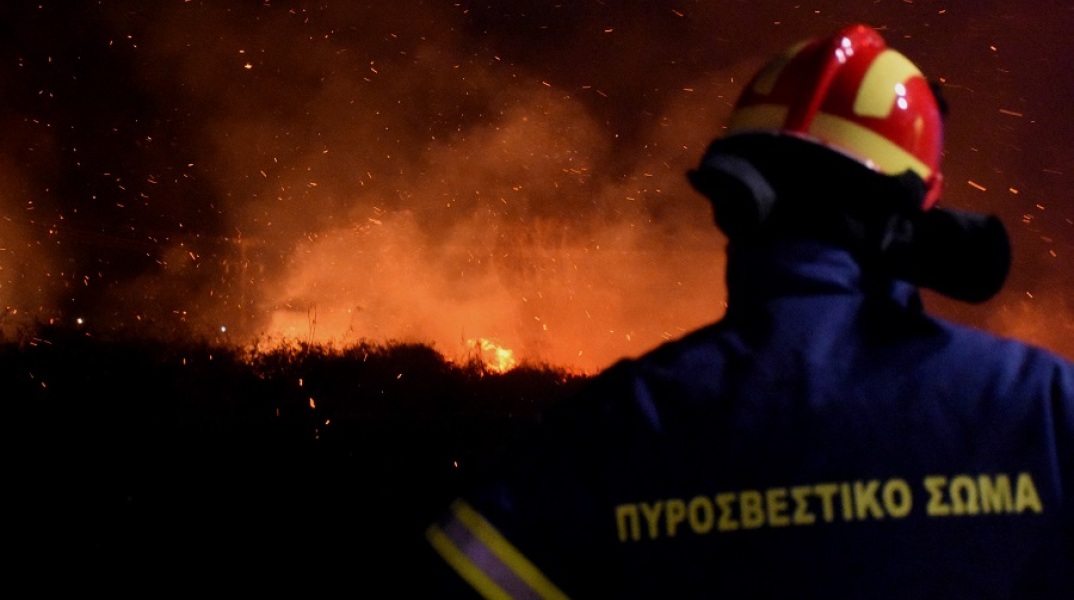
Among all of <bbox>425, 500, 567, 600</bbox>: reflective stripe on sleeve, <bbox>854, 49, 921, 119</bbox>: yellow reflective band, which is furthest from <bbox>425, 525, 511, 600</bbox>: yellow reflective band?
<bbox>854, 49, 921, 119</bbox>: yellow reflective band

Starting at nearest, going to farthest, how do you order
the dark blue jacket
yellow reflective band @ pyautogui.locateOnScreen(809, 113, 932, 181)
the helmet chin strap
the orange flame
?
the dark blue jacket
the helmet chin strap
yellow reflective band @ pyautogui.locateOnScreen(809, 113, 932, 181)
the orange flame

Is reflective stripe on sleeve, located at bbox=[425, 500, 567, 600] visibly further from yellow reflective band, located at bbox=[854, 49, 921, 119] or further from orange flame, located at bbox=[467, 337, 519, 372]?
orange flame, located at bbox=[467, 337, 519, 372]

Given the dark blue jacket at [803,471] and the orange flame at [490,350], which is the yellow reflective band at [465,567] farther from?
the orange flame at [490,350]

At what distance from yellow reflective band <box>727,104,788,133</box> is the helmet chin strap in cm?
16

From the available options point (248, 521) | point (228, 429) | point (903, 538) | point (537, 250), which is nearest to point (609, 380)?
point (903, 538)

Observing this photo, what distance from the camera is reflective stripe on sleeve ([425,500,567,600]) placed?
1155 mm

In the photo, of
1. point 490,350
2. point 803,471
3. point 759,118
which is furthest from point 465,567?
point 490,350

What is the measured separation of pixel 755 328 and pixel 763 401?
0.13 metres

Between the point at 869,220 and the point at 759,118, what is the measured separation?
391 mm

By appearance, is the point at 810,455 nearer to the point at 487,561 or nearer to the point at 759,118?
the point at 487,561

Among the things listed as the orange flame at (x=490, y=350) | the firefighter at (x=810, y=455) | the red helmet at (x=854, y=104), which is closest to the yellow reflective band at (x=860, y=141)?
the red helmet at (x=854, y=104)

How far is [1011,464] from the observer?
106 cm

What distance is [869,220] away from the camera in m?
1.36

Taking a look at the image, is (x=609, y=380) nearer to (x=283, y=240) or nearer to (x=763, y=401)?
(x=763, y=401)
